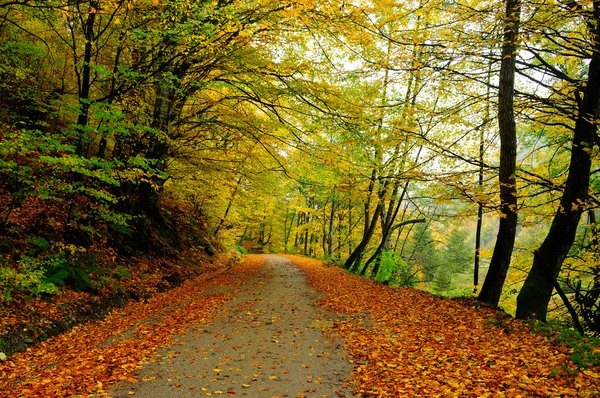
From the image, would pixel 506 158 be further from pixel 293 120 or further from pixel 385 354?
pixel 293 120

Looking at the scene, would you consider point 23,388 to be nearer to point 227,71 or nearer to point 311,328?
point 311,328

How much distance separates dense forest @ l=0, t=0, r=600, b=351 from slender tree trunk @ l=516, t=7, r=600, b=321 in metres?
0.03

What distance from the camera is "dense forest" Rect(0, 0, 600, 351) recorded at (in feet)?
22.5

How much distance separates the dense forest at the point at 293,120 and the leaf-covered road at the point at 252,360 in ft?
9.11

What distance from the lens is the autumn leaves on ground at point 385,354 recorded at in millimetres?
4309

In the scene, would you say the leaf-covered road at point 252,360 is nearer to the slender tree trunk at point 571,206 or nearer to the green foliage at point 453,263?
the slender tree trunk at point 571,206

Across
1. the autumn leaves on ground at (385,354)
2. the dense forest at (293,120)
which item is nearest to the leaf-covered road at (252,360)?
the autumn leaves on ground at (385,354)

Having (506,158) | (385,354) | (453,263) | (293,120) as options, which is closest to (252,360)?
Result: (385,354)

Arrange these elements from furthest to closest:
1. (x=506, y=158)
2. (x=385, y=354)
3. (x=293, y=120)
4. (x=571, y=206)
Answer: (x=293, y=120) → (x=506, y=158) → (x=571, y=206) → (x=385, y=354)

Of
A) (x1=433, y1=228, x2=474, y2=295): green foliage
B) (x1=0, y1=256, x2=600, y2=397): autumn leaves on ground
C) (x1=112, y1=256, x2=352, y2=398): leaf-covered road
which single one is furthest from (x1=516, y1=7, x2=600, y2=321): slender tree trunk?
(x1=433, y1=228, x2=474, y2=295): green foliage

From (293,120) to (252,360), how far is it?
9505 mm

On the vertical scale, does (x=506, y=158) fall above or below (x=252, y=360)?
above

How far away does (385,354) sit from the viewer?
571 centimetres

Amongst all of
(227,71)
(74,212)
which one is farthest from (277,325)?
(227,71)
